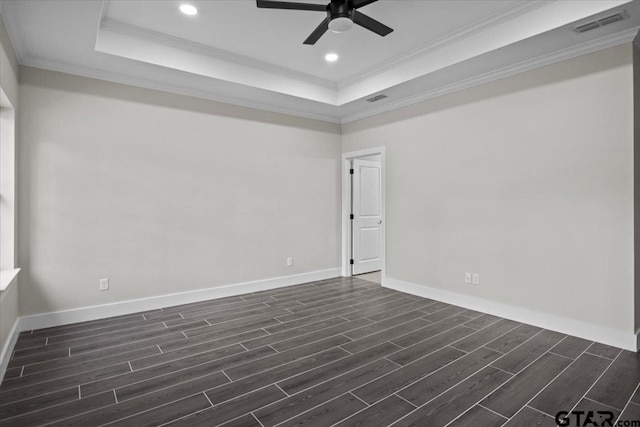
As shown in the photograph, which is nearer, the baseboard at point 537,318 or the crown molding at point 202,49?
the baseboard at point 537,318

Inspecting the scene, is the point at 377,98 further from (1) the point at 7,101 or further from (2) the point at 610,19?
(1) the point at 7,101

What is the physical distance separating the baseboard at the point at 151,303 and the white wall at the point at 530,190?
1806mm

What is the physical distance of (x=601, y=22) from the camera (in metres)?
2.78

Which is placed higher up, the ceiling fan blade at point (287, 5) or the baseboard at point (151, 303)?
the ceiling fan blade at point (287, 5)

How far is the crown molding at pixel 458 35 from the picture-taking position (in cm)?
301

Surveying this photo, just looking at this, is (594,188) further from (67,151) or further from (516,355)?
(67,151)

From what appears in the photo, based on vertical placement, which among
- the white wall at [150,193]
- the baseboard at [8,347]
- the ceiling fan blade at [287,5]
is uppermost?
the ceiling fan blade at [287,5]

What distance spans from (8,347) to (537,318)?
15.8 feet

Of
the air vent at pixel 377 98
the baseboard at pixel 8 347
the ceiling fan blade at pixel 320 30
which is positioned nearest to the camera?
the baseboard at pixel 8 347

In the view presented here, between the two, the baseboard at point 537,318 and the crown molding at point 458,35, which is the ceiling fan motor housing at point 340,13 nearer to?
the crown molding at point 458,35

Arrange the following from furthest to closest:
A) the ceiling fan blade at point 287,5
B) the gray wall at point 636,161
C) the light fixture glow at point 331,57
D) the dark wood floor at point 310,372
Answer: the light fixture glow at point 331,57, the gray wall at point 636,161, the ceiling fan blade at point 287,5, the dark wood floor at point 310,372

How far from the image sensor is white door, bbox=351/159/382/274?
235 inches

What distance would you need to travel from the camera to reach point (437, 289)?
4426mm

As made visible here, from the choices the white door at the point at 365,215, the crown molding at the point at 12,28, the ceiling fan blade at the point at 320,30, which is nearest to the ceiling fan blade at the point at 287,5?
the ceiling fan blade at the point at 320,30
